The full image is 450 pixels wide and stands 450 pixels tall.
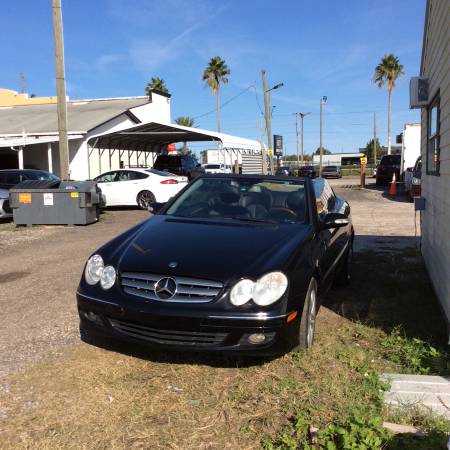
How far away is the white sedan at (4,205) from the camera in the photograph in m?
13.2

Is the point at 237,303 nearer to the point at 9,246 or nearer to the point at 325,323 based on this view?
the point at 325,323

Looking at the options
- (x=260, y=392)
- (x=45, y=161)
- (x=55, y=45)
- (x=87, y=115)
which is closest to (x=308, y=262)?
(x=260, y=392)

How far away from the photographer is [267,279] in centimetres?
347

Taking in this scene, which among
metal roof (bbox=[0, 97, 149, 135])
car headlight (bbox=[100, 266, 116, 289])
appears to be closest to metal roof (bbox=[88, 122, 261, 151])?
metal roof (bbox=[0, 97, 149, 135])

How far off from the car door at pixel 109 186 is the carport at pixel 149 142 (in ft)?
24.6

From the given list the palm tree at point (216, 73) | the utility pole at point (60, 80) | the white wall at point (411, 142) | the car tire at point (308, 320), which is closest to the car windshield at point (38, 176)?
the utility pole at point (60, 80)

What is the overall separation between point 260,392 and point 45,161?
2462 centimetres

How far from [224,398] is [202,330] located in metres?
0.48

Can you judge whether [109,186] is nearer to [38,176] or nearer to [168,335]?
[38,176]

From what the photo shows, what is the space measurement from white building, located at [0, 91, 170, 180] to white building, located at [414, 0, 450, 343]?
17434 millimetres

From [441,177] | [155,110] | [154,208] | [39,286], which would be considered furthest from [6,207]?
[155,110]

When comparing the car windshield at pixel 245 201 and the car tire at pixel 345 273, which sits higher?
the car windshield at pixel 245 201

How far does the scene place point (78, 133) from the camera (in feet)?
76.3

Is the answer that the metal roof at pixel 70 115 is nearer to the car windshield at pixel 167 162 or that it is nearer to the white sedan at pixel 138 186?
the car windshield at pixel 167 162
